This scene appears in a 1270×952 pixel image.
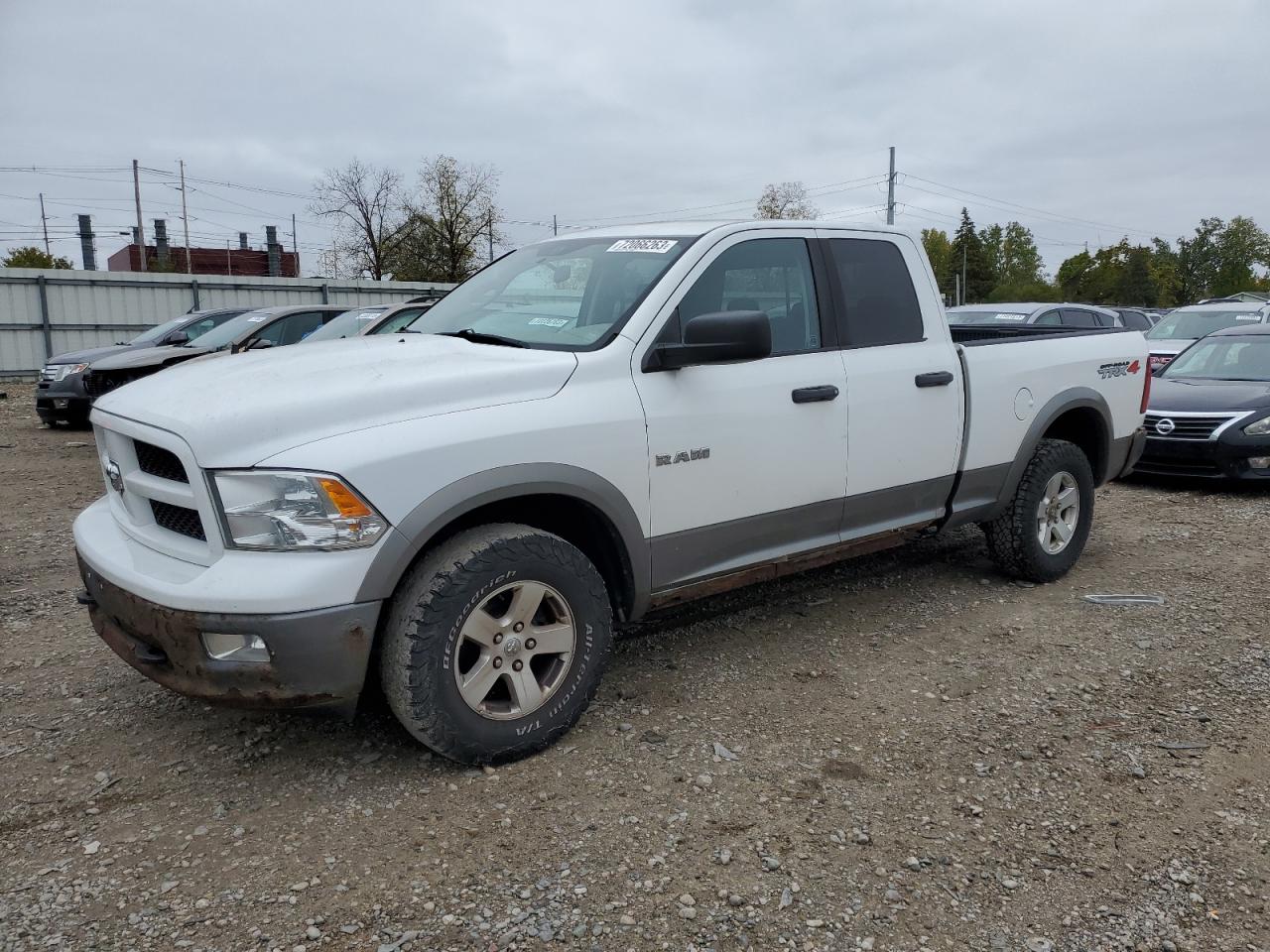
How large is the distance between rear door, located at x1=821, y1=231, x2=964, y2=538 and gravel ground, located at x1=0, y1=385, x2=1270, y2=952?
722 mm

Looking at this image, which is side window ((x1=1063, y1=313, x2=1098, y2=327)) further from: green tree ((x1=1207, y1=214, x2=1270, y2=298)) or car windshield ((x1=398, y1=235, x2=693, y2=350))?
green tree ((x1=1207, y1=214, x2=1270, y2=298))

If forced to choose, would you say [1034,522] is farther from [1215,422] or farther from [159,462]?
[159,462]

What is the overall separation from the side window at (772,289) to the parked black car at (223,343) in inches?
307

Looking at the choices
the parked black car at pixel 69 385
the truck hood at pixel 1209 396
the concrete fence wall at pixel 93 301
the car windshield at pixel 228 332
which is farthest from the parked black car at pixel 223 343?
the concrete fence wall at pixel 93 301

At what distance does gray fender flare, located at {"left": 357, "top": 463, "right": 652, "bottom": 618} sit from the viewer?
9.59 ft

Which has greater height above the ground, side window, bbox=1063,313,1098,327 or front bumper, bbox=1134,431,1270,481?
side window, bbox=1063,313,1098,327

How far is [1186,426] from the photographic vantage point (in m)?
8.37

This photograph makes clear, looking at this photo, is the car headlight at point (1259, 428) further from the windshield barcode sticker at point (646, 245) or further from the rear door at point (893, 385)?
the windshield barcode sticker at point (646, 245)

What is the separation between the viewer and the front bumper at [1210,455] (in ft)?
26.5

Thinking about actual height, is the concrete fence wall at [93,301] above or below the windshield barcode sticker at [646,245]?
above

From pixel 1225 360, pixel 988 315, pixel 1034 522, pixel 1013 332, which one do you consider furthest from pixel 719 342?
pixel 988 315

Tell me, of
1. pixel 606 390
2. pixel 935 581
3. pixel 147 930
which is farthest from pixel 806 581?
pixel 147 930

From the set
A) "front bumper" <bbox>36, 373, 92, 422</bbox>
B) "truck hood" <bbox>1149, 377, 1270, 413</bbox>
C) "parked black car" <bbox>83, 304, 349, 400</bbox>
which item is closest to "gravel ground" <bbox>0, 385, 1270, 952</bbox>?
"truck hood" <bbox>1149, 377, 1270, 413</bbox>

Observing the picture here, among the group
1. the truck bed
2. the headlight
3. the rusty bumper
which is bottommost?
the rusty bumper
